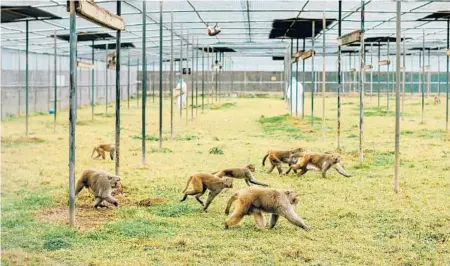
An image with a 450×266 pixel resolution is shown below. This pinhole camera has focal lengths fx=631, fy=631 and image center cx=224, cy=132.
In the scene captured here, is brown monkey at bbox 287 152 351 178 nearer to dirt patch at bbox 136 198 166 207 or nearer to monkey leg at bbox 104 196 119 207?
dirt patch at bbox 136 198 166 207

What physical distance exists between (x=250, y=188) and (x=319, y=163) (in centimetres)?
399

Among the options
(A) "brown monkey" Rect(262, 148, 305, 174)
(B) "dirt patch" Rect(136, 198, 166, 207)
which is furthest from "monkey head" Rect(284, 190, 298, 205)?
(A) "brown monkey" Rect(262, 148, 305, 174)

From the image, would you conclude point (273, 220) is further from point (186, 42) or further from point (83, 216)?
point (186, 42)

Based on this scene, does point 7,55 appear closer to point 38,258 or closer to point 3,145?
point 3,145

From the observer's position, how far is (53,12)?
1554 centimetres

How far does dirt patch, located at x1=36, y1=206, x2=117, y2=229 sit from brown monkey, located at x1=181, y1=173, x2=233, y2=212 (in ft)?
3.55

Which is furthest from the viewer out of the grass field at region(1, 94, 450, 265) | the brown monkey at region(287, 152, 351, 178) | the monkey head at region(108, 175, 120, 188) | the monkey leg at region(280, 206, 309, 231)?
the brown monkey at region(287, 152, 351, 178)

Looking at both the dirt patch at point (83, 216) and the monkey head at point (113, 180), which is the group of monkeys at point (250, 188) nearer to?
the monkey head at point (113, 180)

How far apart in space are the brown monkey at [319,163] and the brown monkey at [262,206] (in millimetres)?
3894

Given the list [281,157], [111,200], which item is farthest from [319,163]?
[111,200]

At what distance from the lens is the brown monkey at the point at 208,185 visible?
26.5 feet

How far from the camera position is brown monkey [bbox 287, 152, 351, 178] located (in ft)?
35.7

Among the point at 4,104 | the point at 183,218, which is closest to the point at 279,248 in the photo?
the point at 183,218

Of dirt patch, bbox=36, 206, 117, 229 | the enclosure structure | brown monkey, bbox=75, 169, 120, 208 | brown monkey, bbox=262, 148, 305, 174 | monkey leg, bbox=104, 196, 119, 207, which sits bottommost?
dirt patch, bbox=36, 206, 117, 229
